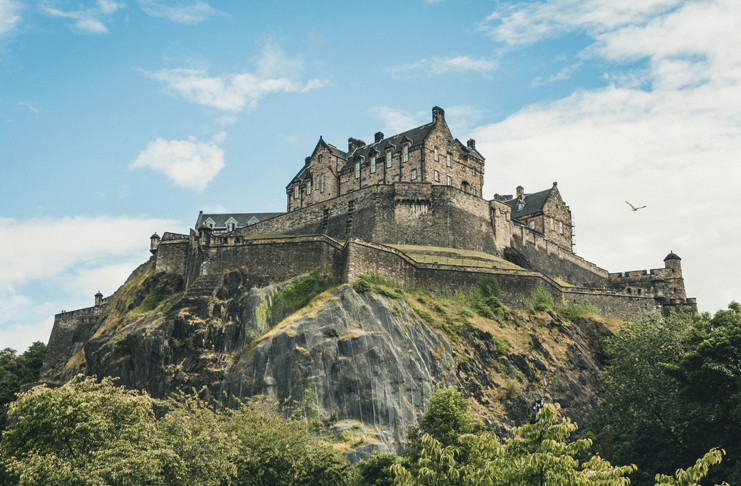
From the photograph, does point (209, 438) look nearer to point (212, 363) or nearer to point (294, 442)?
point (294, 442)

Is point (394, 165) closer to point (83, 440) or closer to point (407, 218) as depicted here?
point (407, 218)

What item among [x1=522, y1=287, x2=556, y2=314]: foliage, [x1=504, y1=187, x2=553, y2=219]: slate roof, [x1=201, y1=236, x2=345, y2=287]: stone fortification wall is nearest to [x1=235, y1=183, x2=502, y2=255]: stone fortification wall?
[x1=522, y1=287, x2=556, y2=314]: foliage

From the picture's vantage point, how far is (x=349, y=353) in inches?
1686

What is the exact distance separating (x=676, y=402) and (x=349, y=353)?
59.6 ft

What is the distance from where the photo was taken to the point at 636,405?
1533 inches

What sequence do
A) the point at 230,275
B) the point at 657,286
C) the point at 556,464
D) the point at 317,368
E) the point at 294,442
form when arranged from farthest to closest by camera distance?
the point at 657,286 < the point at 230,275 < the point at 317,368 < the point at 294,442 < the point at 556,464

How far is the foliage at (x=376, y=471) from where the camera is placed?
3065cm

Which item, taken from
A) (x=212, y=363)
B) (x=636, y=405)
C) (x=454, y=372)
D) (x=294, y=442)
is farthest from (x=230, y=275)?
(x=636, y=405)

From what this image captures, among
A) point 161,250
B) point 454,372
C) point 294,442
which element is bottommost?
point 294,442

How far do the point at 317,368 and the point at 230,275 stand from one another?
44.0ft

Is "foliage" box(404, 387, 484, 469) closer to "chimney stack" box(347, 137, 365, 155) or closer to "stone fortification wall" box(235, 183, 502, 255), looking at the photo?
"stone fortification wall" box(235, 183, 502, 255)

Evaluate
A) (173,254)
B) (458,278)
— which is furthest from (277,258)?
(458,278)

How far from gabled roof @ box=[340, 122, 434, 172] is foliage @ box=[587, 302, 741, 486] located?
34.3m

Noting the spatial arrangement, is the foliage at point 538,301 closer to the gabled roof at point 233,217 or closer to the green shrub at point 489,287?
the green shrub at point 489,287
